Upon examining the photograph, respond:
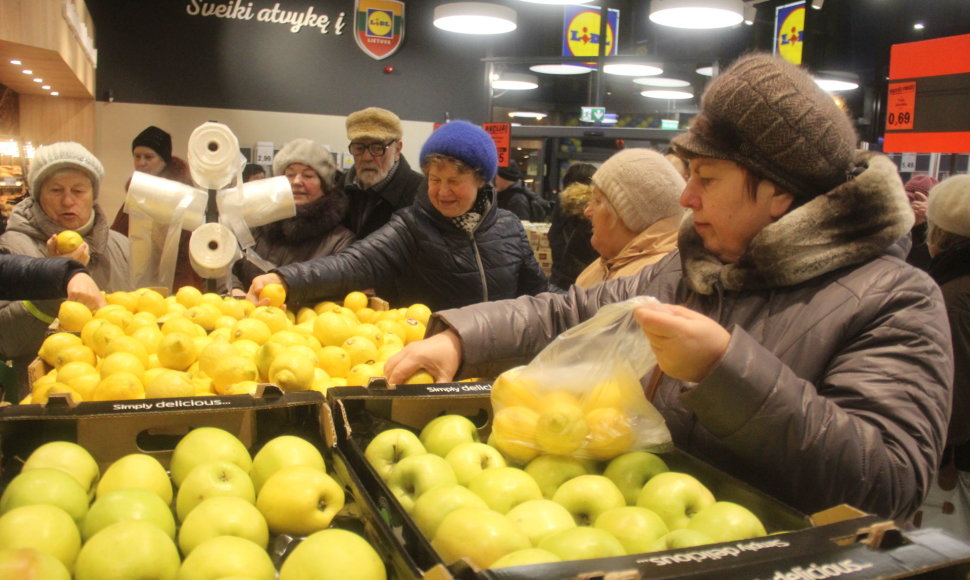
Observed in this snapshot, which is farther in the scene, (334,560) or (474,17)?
(474,17)

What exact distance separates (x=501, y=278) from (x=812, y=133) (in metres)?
2.05

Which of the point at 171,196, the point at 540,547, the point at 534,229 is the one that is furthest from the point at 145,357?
the point at 534,229

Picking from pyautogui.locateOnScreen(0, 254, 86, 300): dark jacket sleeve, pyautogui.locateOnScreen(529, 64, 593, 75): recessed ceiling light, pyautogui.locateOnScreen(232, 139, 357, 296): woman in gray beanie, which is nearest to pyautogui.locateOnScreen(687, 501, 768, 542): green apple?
pyautogui.locateOnScreen(0, 254, 86, 300): dark jacket sleeve

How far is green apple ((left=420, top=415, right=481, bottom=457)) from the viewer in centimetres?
146

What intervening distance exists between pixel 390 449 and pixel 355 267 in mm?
1854

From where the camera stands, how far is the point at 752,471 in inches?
53.5

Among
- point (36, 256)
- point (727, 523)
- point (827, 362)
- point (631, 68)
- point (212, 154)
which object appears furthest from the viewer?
point (631, 68)

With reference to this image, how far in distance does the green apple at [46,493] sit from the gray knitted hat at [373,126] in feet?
10.3

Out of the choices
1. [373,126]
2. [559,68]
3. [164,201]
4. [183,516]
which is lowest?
[183,516]

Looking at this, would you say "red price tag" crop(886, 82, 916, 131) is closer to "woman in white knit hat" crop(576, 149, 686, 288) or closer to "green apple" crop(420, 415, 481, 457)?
"woman in white knit hat" crop(576, 149, 686, 288)

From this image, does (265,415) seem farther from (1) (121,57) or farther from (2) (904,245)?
(1) (121,57)

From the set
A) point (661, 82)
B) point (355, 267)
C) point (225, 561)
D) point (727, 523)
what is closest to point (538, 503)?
point (727, 523)

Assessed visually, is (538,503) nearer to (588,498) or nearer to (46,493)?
(588,498)

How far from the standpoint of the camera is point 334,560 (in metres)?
1.00
